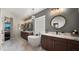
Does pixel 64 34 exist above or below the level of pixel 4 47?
above

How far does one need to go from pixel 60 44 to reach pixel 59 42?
41 mm

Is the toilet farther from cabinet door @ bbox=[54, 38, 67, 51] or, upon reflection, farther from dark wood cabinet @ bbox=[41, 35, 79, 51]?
cabinet door @ bbox=[54, 38, 67, 51]

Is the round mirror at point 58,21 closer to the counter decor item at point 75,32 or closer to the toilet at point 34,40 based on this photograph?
the counter decor item at point 75,32

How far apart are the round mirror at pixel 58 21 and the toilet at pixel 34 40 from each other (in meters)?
0.39

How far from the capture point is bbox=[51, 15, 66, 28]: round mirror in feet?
8.00

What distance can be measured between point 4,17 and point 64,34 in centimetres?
114

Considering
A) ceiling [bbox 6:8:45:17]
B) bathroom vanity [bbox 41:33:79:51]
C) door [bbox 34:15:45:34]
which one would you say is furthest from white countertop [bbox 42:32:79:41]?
ceiling [bbox 6:8:45:17]

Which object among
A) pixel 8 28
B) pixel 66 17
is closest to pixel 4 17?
pixel 8 28

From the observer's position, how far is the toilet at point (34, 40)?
2.46 metres

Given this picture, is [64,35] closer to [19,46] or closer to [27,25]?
[27,25]

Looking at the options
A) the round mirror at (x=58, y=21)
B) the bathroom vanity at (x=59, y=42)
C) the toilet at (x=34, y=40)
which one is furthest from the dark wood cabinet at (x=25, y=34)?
the round mirror at (x=58, y=21)
